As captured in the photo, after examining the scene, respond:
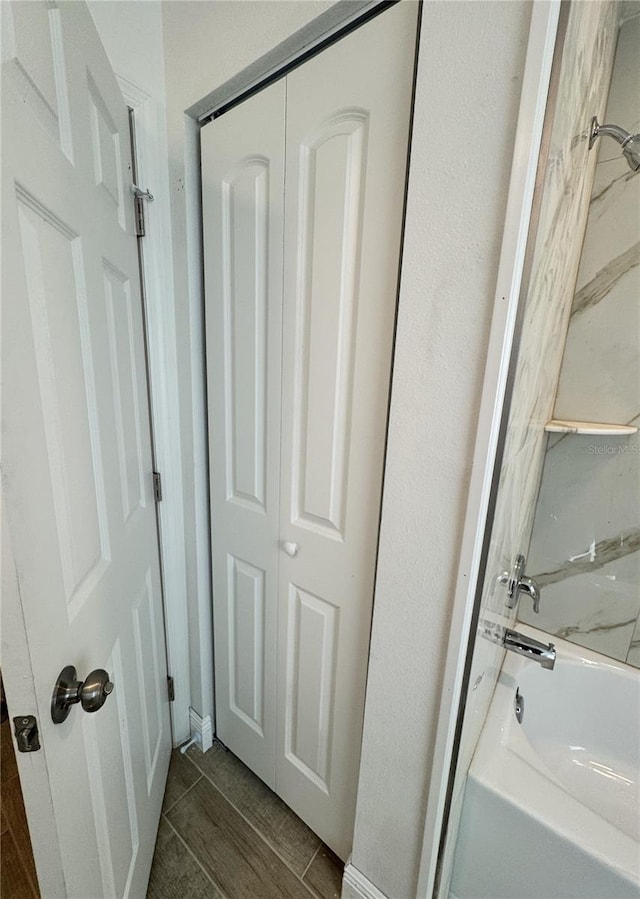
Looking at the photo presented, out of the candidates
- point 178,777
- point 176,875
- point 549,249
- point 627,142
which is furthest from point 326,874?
point 627,142

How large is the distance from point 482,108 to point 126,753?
139cm

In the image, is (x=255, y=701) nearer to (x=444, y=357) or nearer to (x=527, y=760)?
(x=527, y=760)

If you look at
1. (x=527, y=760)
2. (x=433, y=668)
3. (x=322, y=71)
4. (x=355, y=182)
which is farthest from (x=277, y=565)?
(x=322, y=71)

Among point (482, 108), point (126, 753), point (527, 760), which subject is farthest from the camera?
point (527, 760)

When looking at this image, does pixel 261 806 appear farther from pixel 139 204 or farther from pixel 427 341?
pixel 139 204

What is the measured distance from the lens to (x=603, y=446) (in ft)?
4.33

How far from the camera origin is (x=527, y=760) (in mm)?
946

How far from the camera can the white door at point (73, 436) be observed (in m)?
0.45

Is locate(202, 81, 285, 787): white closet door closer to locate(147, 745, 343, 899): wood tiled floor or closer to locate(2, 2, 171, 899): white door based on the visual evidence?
locate(147, 745, 343, 899): wood tiled floor

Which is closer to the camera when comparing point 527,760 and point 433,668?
point 433,668

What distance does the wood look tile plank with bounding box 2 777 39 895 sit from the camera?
3.58ft

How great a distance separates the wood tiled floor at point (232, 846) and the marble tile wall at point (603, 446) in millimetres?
1149

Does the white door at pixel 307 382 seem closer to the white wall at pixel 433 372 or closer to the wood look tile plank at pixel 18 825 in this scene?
A: the white wall at pixel 433 372

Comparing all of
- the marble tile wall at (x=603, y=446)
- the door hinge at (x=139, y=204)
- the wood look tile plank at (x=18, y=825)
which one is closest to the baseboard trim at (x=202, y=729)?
the wood look tile plank at (x=18, y=825)
